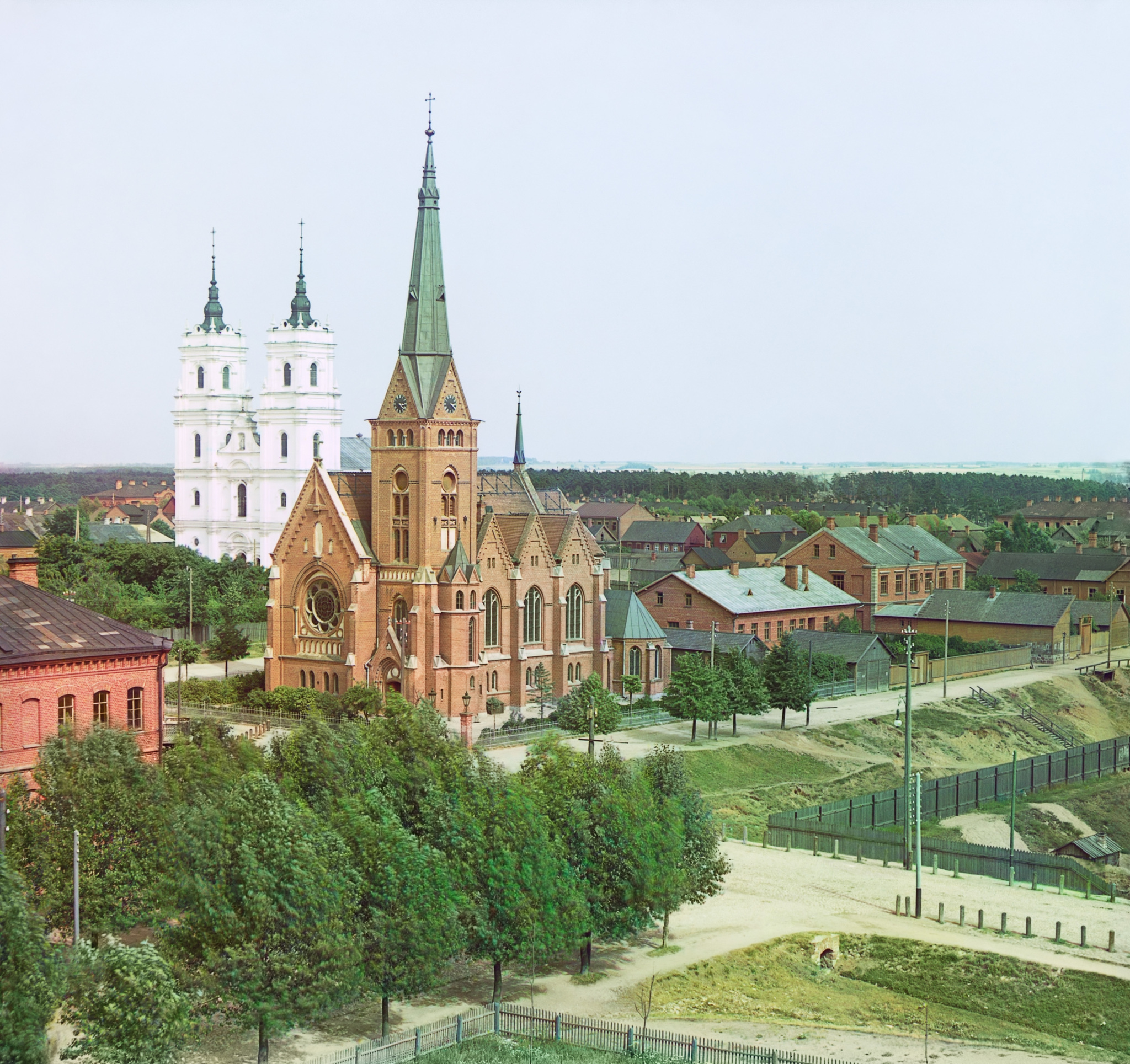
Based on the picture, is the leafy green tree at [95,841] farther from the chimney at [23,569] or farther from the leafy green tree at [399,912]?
the chimney at [23,569]

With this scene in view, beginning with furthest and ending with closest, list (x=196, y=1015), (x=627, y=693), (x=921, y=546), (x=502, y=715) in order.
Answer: (x=921, y=546) < (x=627, y=693) < (x=502, y=715) < (x=196, y=1015)

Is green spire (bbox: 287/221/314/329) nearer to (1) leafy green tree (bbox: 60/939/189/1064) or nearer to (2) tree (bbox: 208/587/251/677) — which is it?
(2) tree (bbox: 208/587/251/677)

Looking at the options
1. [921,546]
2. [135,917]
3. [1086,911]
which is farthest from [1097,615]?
[135,917]

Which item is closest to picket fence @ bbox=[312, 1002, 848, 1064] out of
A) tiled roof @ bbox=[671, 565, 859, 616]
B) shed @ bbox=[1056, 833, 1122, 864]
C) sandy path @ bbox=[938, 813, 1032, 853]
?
shed @ bbox=[1056, 833, 1122, 864]

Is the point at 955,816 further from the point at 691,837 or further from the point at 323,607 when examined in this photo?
the point at 323,607

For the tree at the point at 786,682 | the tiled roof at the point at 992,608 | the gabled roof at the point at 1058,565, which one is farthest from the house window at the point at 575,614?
the gabled roof at the point at 1058,565

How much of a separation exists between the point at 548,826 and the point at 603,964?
4.25m

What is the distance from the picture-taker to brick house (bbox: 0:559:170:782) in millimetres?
41906

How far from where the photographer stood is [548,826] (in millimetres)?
36750

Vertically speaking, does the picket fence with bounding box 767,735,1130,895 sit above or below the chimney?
below

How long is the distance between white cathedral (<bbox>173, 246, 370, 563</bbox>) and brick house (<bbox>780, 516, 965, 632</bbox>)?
44872 mm

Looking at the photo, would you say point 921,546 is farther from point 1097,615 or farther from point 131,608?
point 131,608

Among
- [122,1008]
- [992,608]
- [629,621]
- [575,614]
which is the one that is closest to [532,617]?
[575,614]

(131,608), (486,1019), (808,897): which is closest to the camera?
(486,1019)
